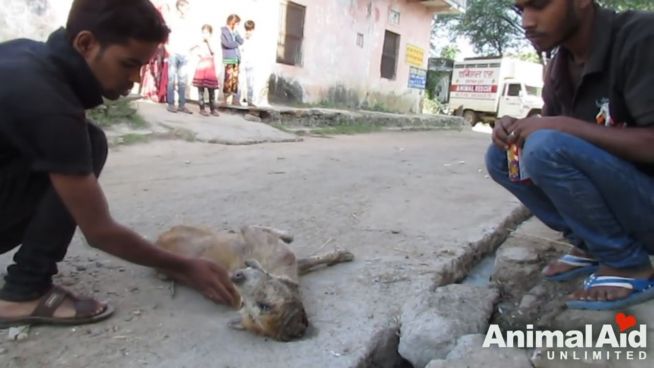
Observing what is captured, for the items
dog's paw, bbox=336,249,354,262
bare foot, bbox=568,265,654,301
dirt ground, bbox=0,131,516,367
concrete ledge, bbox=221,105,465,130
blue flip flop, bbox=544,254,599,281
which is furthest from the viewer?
concrete ledge, bbox=221,105,465,130

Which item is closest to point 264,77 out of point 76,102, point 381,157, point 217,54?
point 217,54

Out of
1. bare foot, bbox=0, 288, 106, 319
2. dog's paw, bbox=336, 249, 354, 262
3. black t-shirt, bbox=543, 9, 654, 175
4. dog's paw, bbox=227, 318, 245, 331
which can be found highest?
black t-shirt, bbox=543, 9, 654, 175

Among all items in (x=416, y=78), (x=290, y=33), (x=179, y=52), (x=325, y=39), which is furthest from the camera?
(x=416, y=78)

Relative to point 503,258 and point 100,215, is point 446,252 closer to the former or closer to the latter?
point 503,258

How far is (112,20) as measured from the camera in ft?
4.80

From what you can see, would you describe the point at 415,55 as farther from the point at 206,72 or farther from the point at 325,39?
the point at 206,72

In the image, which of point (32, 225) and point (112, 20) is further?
point (32, 225)

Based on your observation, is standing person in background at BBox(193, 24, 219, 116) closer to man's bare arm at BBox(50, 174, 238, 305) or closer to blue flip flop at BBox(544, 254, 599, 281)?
man's bare arm at BBox(50, 174, 238, 305)

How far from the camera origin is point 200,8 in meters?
8.78

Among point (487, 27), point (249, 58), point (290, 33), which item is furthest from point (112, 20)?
point (487, 27)

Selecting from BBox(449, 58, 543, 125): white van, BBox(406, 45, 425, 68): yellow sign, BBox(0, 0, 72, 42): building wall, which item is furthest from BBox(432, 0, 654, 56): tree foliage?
BBox(0, 0, 72, 42): building wall

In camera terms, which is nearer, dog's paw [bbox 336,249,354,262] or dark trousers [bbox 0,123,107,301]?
dark trousers [bbox 0,123,107,301]

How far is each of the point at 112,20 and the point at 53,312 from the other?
0.86m

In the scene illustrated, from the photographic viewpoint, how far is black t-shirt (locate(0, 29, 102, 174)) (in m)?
1.39
